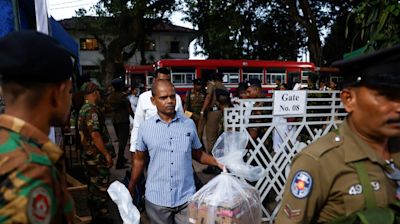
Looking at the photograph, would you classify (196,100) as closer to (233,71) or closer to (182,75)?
(182,75)

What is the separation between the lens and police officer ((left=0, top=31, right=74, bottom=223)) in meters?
0.96

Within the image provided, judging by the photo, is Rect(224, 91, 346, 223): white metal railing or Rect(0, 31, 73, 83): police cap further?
Rect(224, 91, 346, 223): white metal railing

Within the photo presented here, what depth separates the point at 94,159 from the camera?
435cm

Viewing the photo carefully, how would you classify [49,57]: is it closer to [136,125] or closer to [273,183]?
[136,125]

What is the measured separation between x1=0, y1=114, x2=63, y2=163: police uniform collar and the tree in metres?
16.1

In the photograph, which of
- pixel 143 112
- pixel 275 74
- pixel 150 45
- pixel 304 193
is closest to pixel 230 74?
pixel 275 74

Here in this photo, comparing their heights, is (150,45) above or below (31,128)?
above

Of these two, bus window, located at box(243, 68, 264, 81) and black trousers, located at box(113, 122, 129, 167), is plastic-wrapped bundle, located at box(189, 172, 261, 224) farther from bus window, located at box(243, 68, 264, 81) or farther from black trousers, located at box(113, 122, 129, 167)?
bus window, located at box(243, 68, 264, 81)

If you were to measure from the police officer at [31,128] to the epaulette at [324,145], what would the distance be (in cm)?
86

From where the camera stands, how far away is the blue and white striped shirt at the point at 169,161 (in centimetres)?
282

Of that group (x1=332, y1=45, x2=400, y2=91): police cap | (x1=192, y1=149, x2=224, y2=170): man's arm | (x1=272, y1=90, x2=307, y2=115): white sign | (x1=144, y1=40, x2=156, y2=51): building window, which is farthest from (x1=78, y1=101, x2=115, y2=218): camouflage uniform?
(x1=144, y1=40, x2=156, y2=51): building window

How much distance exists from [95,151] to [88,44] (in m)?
36.8

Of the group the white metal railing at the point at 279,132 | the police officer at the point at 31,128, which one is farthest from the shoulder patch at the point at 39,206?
the white metal railing at the point at 279,132

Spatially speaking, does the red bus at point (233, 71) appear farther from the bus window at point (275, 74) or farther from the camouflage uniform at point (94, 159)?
the camouflage uniform at point (94, 159)
